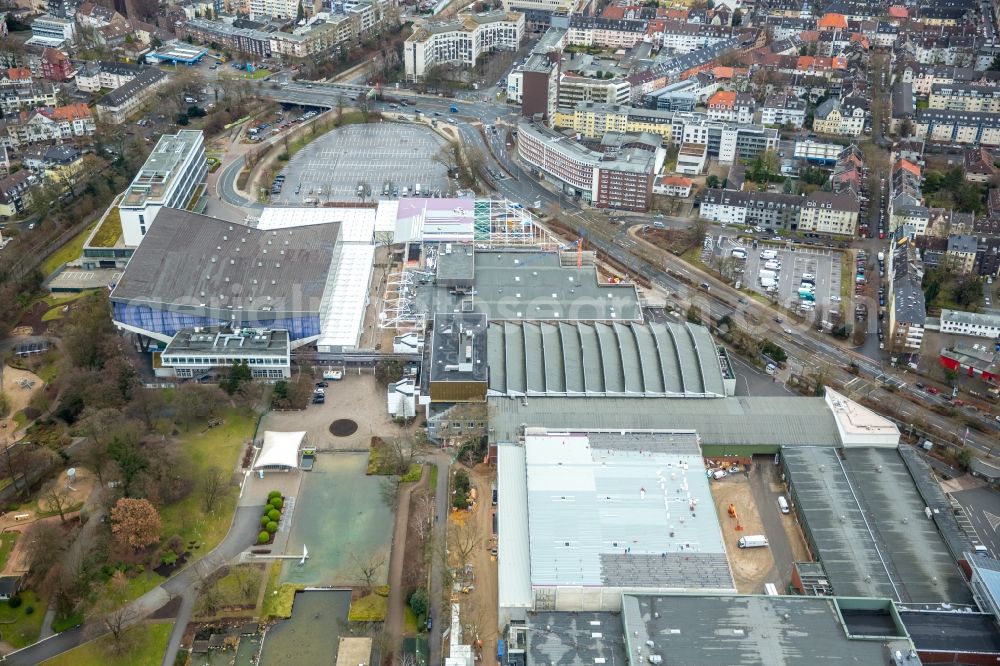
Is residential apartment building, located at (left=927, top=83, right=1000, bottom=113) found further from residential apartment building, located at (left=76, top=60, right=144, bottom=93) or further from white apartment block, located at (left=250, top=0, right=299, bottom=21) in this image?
residential apartment building, located at (left=76, top=60, right=144, bottom=93)

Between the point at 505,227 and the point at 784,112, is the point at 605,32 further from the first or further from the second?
the point at 505,227

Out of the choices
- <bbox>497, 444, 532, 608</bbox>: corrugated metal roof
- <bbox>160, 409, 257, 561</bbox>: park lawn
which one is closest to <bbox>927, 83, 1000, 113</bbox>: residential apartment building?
<bbox>497, 444, 532, 608</bbox>: corrugated metal roof

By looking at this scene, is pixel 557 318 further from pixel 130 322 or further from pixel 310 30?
pixel 310 30

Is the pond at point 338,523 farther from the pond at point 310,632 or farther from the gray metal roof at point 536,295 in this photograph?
the gray metal roof at point 536,295

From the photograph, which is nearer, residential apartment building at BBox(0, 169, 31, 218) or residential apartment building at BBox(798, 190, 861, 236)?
residential apartment building at BBox(798, 190, 861, 236)

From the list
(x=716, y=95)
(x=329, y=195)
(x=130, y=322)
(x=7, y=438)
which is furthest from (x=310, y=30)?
(x=7, y=438)
